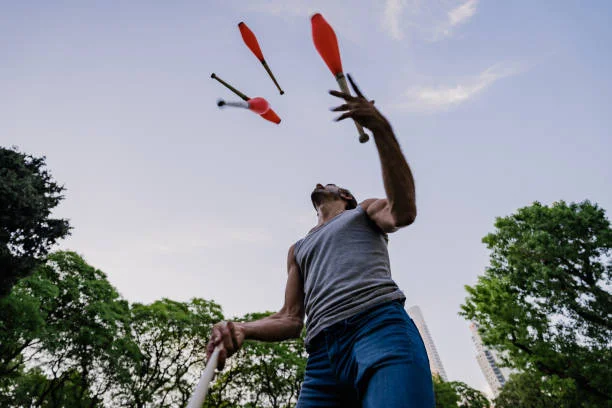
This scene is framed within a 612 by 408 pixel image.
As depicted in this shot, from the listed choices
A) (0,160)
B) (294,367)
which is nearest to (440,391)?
(294,367)

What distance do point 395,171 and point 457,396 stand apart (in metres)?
37.5

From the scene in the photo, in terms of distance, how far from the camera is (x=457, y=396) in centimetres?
3197

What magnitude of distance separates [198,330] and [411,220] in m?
19.9

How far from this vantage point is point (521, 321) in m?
14.9

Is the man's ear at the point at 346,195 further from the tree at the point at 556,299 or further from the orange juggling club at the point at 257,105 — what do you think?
the tree at the point at 556,299

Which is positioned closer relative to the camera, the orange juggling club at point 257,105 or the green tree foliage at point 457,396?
the orange juggling club at point 257,105

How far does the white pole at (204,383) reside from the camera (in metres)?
1.02

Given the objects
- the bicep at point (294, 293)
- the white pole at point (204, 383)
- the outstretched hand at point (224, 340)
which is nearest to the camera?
the white pole at point (204, 383)

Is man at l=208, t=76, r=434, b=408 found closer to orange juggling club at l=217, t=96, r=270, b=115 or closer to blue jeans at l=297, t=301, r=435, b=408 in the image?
blue jeans at l=297, t=301, r=435, b=408

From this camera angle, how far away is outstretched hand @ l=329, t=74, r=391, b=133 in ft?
5.28

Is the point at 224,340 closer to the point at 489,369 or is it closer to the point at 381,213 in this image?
the point at 381,213

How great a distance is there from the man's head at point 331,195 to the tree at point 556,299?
15305 millimetres

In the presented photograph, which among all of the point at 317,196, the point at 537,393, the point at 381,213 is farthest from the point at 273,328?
the point at 537,393

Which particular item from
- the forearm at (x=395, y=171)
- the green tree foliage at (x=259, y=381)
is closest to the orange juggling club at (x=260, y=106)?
the forearm at (x=395, y=171)
